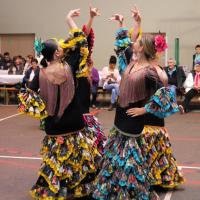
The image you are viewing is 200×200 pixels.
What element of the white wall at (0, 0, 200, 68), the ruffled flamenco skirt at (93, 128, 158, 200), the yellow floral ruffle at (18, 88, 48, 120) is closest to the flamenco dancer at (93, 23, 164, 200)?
the ruffled flamenco skirt at (93, 128, 158, 200)

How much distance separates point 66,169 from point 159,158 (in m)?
1.18

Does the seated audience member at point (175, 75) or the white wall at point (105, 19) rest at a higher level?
the white wall at point (105, 19)

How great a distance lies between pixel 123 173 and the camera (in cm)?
472

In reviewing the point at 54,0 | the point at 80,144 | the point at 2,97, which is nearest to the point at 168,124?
the point at 80,144

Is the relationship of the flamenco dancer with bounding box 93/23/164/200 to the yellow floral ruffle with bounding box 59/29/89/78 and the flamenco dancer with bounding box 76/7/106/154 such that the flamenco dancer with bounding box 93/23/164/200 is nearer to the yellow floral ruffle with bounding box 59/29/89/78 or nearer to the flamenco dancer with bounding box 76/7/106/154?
the yellow floral ruffle with bounding box 59/29/89/78

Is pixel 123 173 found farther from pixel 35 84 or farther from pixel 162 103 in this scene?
pixel 35 84

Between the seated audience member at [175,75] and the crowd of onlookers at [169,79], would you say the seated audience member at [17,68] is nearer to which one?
the crowd of onlookers at [169,79]

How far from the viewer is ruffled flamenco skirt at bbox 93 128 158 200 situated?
470 centimetres

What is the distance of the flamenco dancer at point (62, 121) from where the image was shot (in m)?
4.87

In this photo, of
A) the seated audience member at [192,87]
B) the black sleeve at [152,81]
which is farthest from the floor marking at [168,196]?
the seated audience member at [192,87]

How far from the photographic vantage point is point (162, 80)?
4.77 m

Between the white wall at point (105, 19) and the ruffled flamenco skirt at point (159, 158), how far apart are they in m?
12.1

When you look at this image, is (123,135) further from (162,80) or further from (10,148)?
(10,148)

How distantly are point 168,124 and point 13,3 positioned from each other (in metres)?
10.5
